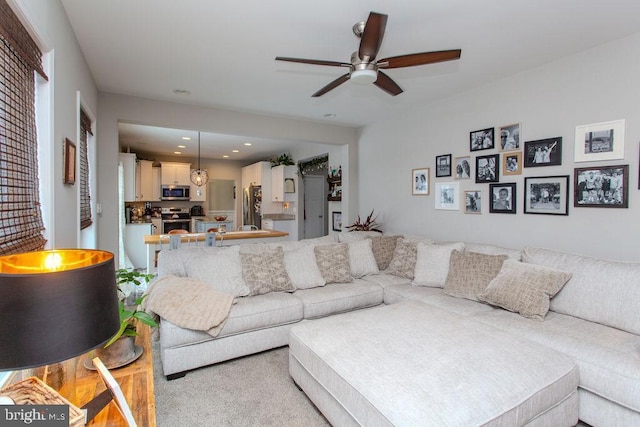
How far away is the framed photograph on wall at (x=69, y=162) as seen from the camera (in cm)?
220

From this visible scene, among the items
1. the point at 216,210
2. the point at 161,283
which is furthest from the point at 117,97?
the point at 216,210

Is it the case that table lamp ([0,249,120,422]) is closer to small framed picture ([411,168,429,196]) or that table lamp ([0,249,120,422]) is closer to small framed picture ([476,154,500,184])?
small framed picture ([476,154,500,184])

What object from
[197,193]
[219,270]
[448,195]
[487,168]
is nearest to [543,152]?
[487,168]

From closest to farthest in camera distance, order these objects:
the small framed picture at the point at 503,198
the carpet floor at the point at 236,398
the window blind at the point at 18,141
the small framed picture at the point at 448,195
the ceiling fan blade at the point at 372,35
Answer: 1. the window blind at the point at 18,141
2. the ceiling fan blade at the point at 372,35
3. the carpet floor at the point at 236,398
4. the small framed picture at the point at 503,198
5. the small framed picture at the point at 448,195

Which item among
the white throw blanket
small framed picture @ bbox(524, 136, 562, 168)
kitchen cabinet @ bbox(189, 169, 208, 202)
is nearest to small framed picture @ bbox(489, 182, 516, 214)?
small framed picture @ bbox(524, 136, 562, 168)

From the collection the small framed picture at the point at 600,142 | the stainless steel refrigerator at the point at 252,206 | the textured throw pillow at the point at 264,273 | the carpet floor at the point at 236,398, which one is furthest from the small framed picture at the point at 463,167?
the stainless steel refrigerator at the point at 252,206

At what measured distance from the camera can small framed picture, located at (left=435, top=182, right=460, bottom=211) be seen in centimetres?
388

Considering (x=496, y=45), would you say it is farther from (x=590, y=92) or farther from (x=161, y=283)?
(x=161, y=283)

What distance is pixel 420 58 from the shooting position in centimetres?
219

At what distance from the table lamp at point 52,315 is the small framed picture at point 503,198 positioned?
3.51 meters

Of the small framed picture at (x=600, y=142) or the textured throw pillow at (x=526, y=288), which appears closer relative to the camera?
the textured throw pillow at (x=526, y=288)

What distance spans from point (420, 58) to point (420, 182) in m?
2.33
